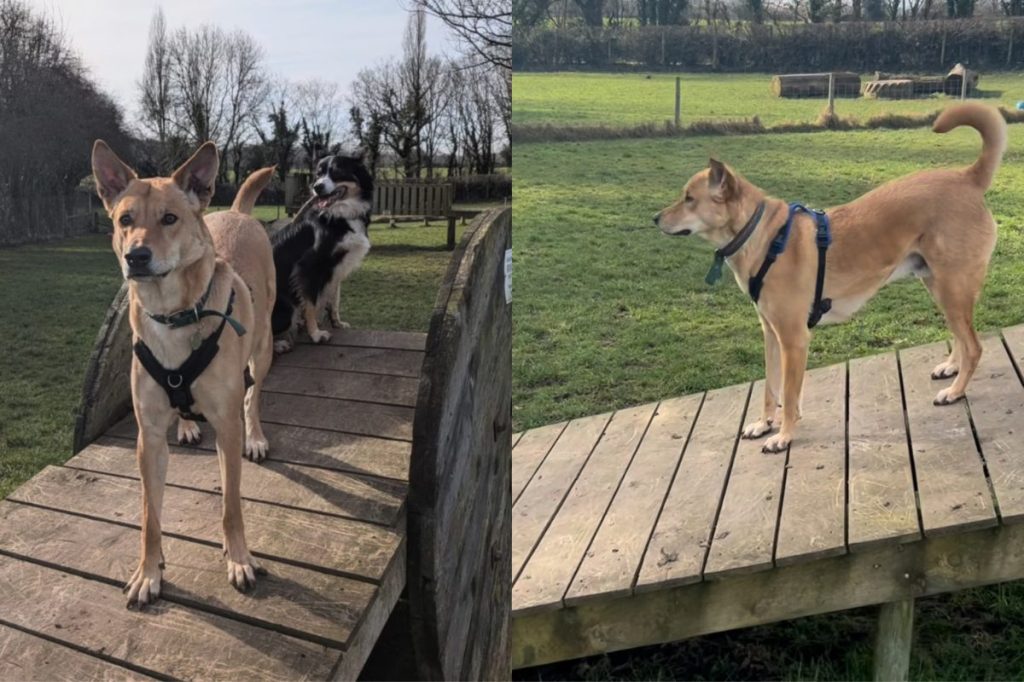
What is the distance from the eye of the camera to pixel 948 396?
2.69 m

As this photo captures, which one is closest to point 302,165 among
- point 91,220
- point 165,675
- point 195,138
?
point 195,138

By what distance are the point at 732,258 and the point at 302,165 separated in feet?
4.49

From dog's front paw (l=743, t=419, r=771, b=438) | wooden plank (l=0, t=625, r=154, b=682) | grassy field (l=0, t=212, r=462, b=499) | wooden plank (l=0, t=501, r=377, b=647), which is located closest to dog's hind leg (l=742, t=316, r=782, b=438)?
dog's front paw (l=743, t=419, r=771, b=438)

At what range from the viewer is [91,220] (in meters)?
1.68

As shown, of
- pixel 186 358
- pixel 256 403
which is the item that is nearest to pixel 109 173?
pixel 186 358

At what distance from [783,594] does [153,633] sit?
1.70 m

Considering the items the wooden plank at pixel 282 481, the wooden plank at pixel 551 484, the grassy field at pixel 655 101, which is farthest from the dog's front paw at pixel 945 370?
the wooden plank at pixel 282 481

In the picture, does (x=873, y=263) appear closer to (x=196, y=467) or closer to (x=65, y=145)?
(x=196, y=467)

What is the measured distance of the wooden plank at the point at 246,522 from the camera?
187cm

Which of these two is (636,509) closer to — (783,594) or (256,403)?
(783,594)

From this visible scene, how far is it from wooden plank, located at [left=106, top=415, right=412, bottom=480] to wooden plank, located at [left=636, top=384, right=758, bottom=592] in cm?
83

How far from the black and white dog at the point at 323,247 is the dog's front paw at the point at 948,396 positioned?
6.20 feet

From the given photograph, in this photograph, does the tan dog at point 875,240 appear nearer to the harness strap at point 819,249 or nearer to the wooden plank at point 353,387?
the harness strap at point 819,249

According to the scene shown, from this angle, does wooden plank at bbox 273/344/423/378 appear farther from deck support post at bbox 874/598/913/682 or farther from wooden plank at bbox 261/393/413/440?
deck support post at bbox 874/598/913/682
